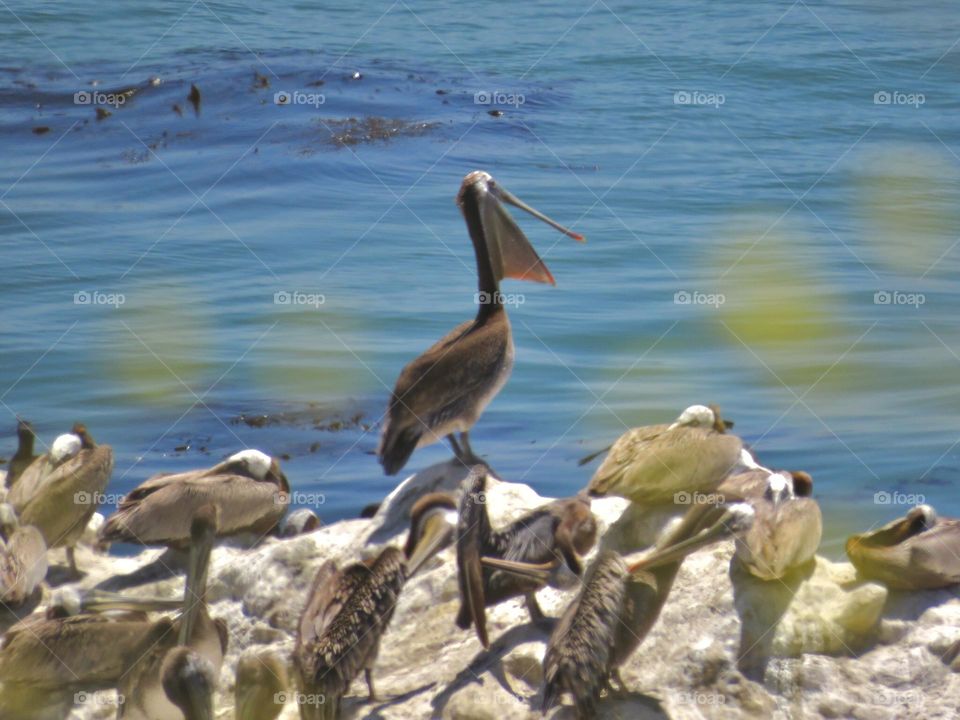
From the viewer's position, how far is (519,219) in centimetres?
1962

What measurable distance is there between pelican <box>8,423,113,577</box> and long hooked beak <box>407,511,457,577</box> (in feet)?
7.36

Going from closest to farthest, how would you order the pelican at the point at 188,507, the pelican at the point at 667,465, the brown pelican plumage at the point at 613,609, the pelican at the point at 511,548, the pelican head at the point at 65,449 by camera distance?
the brown pelican plumage at the point at 613,609 < the pelican at the point at 511,548 < the pelican at the point at 667,465 < the pelican at the point at 188,507 < the pelican head at the point at 65,449

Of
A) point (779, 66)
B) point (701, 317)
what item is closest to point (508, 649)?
point (701, 317)

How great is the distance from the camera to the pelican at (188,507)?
8.67 m

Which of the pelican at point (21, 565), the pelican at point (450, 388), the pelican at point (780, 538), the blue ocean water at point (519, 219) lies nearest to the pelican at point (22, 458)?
the pelican at point (21, 565)

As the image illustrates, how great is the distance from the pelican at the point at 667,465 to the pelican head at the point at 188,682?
7.08 ft

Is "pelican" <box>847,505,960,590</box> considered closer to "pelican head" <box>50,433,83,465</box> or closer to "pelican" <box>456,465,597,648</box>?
"pelican" <box>456,465,597,648</box>

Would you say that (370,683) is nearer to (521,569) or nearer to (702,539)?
(521,569)

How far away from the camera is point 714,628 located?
702cm

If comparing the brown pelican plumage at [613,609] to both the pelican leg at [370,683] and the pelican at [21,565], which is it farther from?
the pelican at [21,565]

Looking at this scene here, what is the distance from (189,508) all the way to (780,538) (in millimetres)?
3171

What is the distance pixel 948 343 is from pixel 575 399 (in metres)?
4.25

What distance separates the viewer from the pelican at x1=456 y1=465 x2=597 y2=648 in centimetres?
707

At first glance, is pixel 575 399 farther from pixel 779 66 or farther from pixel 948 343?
pixel 779 66
